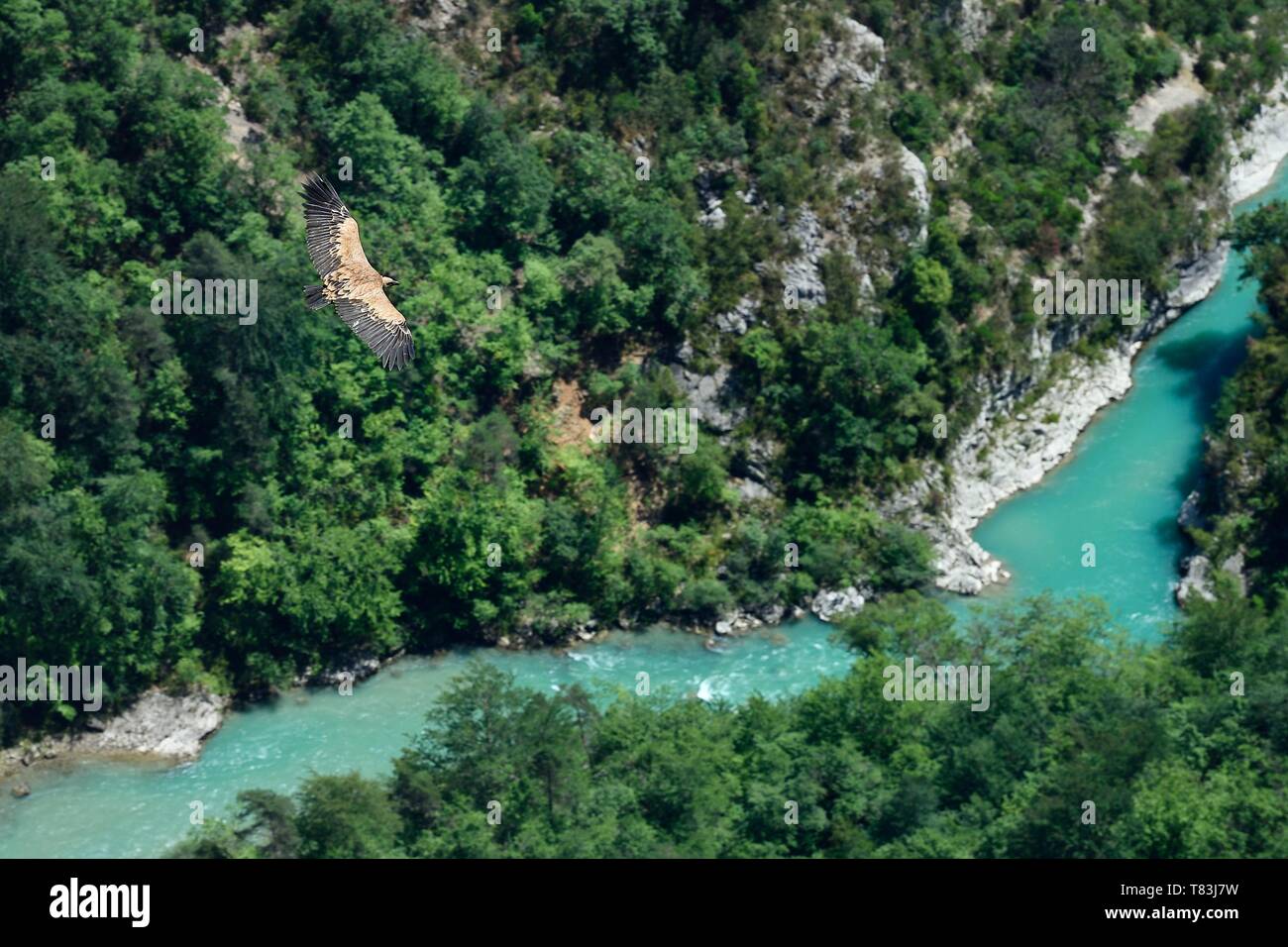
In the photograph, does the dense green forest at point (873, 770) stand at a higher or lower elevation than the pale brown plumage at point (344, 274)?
lower

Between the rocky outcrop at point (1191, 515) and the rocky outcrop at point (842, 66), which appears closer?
the rocky outcrop at point (1191, 515)

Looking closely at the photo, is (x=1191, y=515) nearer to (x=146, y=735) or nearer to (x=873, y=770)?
(x=873, y=770)

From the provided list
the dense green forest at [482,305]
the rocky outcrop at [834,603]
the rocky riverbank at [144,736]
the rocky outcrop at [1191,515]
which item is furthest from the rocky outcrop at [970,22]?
the rocky riverbank at [144,736]

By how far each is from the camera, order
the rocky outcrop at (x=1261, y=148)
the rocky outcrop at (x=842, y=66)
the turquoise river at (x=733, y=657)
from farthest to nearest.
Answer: the rocky outcrop at (x=1261, y=148), the rocky outcrop at (x=842, y=66), the turquoise river at (x=733, y=657)

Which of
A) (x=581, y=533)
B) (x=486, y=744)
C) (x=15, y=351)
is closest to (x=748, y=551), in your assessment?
(x=581, y=533)

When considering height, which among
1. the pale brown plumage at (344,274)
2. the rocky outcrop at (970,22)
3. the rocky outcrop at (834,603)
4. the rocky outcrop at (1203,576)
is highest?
the rocky outcrop at (970,22)

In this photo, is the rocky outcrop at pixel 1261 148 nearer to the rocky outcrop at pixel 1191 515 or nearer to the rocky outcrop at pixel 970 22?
the rocky outcrop at pixel 970 22

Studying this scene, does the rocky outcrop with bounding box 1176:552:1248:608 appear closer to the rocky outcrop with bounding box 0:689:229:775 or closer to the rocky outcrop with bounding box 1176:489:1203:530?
the rocky outcrop with bounding box 1176:489:1203:530
